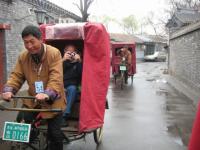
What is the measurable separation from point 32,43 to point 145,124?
4964 millimetres

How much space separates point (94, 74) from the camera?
239 inches

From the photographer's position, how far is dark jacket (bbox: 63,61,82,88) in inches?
258

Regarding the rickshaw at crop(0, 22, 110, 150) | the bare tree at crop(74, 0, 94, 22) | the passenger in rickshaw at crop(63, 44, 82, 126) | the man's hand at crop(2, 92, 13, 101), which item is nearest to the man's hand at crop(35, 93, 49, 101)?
the man's hand at crop(2, 92, 13, 101)

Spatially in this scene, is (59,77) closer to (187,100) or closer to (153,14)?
(187,100)

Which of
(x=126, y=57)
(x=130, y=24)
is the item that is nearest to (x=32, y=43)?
(x=126, y=57)

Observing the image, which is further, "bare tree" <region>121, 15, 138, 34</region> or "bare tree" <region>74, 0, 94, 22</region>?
"bare tree" <region>121, 15, 138, 34</region>

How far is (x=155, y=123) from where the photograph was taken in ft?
29.3

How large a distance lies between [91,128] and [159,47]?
6746cm

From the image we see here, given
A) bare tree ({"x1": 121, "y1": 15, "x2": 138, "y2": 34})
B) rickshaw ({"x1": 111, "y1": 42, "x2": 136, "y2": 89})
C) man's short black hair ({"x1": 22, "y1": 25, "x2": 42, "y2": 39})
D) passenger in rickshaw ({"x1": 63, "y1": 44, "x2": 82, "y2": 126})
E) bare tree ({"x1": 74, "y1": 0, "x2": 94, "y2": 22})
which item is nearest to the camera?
man's short black hair ({"x1": 22, "y1": 25, "x2": 42, "y2": 39})

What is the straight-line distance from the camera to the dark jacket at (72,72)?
21.5 feet

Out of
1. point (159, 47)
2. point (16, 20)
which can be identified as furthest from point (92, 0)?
point (159, 47)

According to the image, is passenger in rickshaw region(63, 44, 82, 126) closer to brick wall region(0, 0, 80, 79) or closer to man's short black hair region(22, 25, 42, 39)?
man's short black hair region(22, 25, 42, 39)

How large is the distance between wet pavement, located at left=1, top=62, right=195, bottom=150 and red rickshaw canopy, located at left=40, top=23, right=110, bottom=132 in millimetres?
932

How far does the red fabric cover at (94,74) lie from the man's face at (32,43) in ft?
5.37
